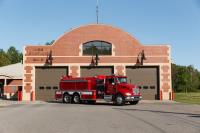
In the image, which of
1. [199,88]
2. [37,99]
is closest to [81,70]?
[37,99]

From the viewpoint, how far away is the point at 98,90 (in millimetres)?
34656

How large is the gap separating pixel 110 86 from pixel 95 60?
30.0 feet

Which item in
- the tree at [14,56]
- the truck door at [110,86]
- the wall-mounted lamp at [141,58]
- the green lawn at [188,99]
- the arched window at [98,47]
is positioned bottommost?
the green lawn at [188,99]

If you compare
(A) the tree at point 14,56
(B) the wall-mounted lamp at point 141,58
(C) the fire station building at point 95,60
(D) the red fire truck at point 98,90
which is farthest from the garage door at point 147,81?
(A) the tree at point 14,56

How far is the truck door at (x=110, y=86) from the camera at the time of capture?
33000 mm

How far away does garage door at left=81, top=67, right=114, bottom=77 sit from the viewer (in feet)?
139

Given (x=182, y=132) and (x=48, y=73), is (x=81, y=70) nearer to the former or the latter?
(x=48, y=73)

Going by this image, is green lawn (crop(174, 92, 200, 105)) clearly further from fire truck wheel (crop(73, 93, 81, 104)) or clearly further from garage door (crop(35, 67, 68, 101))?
garage door (crop(35, 67, 68, 101))

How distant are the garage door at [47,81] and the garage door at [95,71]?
6.32 ft

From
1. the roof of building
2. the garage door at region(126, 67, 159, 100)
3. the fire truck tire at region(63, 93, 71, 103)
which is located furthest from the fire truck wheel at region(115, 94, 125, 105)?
the roof of building

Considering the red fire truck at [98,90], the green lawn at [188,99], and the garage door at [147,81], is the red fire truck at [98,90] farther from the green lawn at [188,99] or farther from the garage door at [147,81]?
the green lawn at [188,99]

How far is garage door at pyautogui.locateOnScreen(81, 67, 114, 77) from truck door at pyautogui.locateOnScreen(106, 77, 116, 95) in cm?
838

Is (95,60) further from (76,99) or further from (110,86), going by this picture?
(110,86)

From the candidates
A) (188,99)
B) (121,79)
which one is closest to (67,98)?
(121,79)
